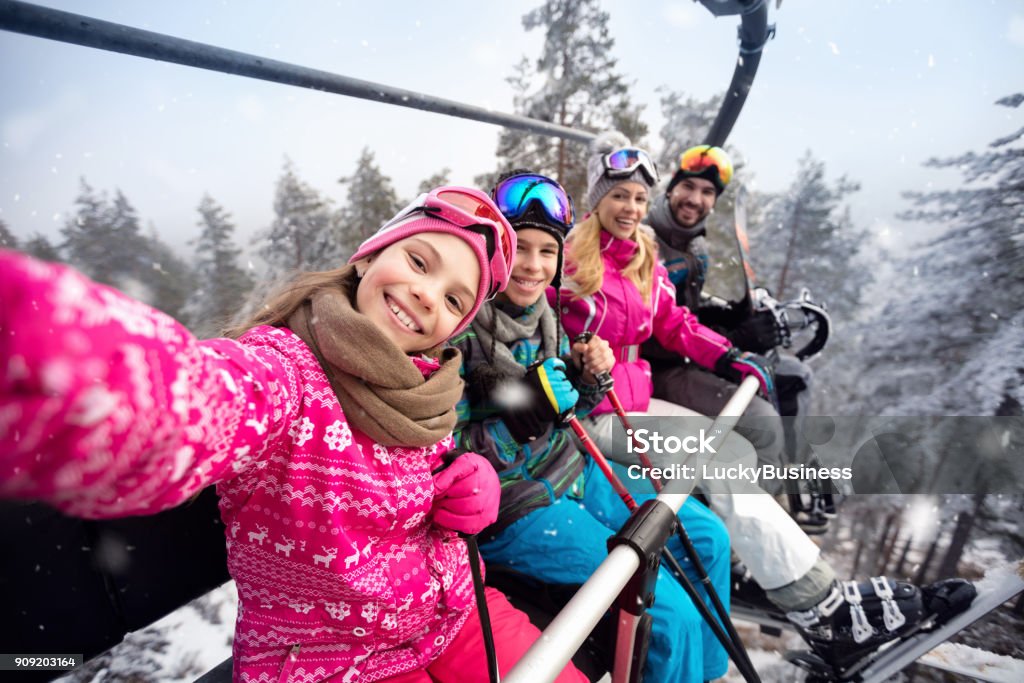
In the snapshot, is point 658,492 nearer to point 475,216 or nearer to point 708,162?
point 475,216

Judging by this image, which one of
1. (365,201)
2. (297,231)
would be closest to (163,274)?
(297,231)

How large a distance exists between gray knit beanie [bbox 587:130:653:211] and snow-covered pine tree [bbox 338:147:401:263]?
23.5 feet

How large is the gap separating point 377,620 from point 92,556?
88 cm

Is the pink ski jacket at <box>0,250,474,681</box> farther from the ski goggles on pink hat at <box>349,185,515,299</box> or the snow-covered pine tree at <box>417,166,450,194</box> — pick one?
the snow-covered pine tree at <box>417,166,450,194</box>

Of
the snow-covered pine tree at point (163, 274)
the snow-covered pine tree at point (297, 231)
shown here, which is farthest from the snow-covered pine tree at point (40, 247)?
the snow-covered pine tree at point (297, 231)

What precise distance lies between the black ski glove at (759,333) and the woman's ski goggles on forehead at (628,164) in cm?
150

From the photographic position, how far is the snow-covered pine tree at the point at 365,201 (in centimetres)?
970

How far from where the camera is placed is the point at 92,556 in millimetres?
1340

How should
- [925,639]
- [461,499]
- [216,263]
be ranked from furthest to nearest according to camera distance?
1. [216,263]
2. [925,639]
3. [461,499]

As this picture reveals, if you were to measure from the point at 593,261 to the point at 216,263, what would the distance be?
7.90 meters

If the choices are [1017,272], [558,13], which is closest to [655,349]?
[1017,272]

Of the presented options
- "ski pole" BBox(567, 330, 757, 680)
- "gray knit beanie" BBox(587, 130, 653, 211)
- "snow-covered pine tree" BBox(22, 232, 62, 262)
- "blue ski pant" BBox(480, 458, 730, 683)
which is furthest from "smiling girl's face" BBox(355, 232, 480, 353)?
"snow-covered pine tree" BBox(22, 232, 62, 262)

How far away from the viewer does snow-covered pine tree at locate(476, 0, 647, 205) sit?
11195mm

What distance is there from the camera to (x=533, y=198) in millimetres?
2074
